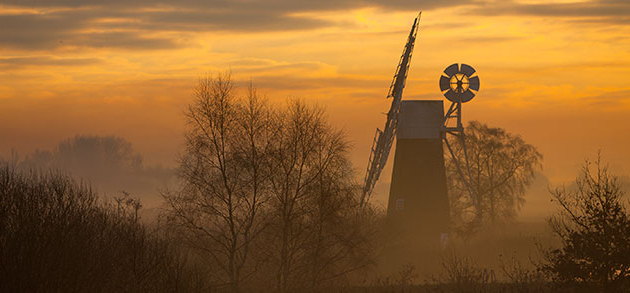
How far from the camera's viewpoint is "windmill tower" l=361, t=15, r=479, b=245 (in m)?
56.9

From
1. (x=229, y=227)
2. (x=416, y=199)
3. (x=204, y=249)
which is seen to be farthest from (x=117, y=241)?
(x=416, y=199)

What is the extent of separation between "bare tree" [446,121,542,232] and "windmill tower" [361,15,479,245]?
12.3m

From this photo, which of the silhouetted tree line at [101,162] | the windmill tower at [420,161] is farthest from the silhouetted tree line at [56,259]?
the silhouetted tree line at [101,162]

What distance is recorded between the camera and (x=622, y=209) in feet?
90.9

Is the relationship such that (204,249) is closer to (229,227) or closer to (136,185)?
(229,227)

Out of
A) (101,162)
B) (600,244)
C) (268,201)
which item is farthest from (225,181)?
(101,162)

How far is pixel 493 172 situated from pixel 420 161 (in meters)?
17.5

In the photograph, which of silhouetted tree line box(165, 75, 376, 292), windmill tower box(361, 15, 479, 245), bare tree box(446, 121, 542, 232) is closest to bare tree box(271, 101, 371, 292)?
silhouetted tree line box(165, 75, 376, 292)

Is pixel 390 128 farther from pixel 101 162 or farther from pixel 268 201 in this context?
pixel 101 162

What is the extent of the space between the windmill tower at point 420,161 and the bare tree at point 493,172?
40.4ft

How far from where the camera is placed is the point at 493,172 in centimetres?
7188

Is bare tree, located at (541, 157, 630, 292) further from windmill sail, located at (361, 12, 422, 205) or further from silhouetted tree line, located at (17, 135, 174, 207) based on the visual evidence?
silhouetted tree line, located at (17, 135, 174, 207)

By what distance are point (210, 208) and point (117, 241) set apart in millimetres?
9096

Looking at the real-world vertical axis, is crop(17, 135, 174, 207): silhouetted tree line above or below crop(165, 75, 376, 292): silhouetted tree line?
above
